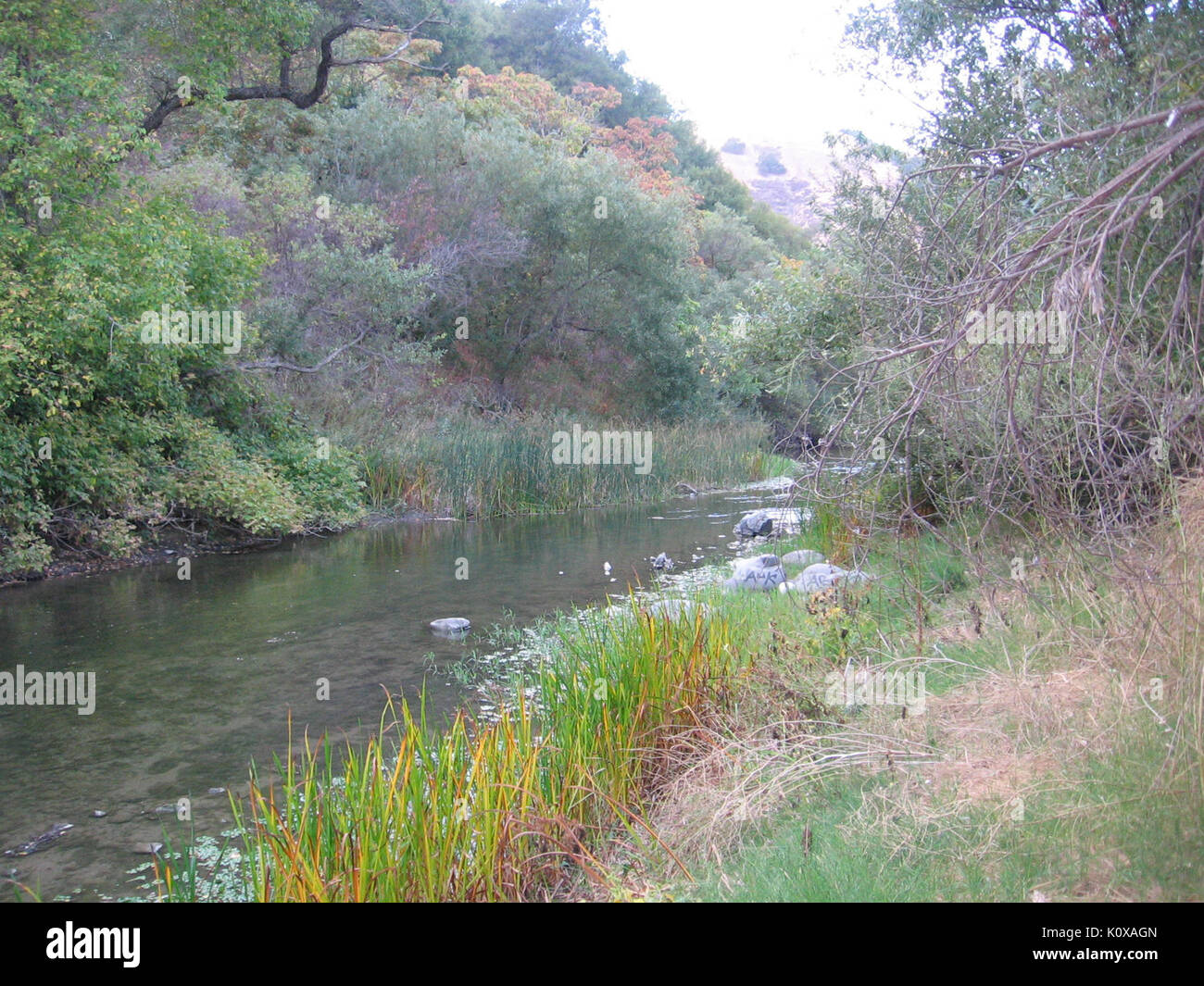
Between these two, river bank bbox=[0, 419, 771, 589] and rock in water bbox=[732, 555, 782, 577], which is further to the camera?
river bank bbox=[0, 419, 771, 589]

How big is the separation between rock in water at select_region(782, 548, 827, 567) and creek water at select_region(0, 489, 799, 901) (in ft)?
5.30

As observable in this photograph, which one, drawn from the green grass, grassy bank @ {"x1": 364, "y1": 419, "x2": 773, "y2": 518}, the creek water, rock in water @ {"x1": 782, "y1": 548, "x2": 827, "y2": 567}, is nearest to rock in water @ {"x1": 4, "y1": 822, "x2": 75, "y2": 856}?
the creek water

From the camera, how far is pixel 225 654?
28.8 ft

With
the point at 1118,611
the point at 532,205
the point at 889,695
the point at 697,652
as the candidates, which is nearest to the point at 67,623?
the point at 697,652

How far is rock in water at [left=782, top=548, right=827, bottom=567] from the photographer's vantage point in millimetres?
10853

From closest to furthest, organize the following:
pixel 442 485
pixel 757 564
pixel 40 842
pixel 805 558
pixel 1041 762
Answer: pixel 1041 762 < pixel 40 842 < pixel 757 564 < pixel 805 558 < pixel 442 485

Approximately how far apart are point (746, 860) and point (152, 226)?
441 inches

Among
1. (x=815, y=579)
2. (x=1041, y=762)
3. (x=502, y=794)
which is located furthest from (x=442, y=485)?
(x=1041, y=762)

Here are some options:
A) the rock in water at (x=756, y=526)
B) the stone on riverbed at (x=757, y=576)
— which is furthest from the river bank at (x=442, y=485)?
the stone on riverbed at (x=757, y=576)

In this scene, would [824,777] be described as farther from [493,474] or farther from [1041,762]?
[493,474]

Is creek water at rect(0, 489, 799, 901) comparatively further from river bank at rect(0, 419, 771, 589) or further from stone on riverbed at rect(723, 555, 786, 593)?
stone on riverbed at rect(723, 555, 786, 593)

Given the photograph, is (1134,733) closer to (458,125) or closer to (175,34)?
(175,34)

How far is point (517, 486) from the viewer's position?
1908cm

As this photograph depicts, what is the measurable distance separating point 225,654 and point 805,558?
6.04 meters
